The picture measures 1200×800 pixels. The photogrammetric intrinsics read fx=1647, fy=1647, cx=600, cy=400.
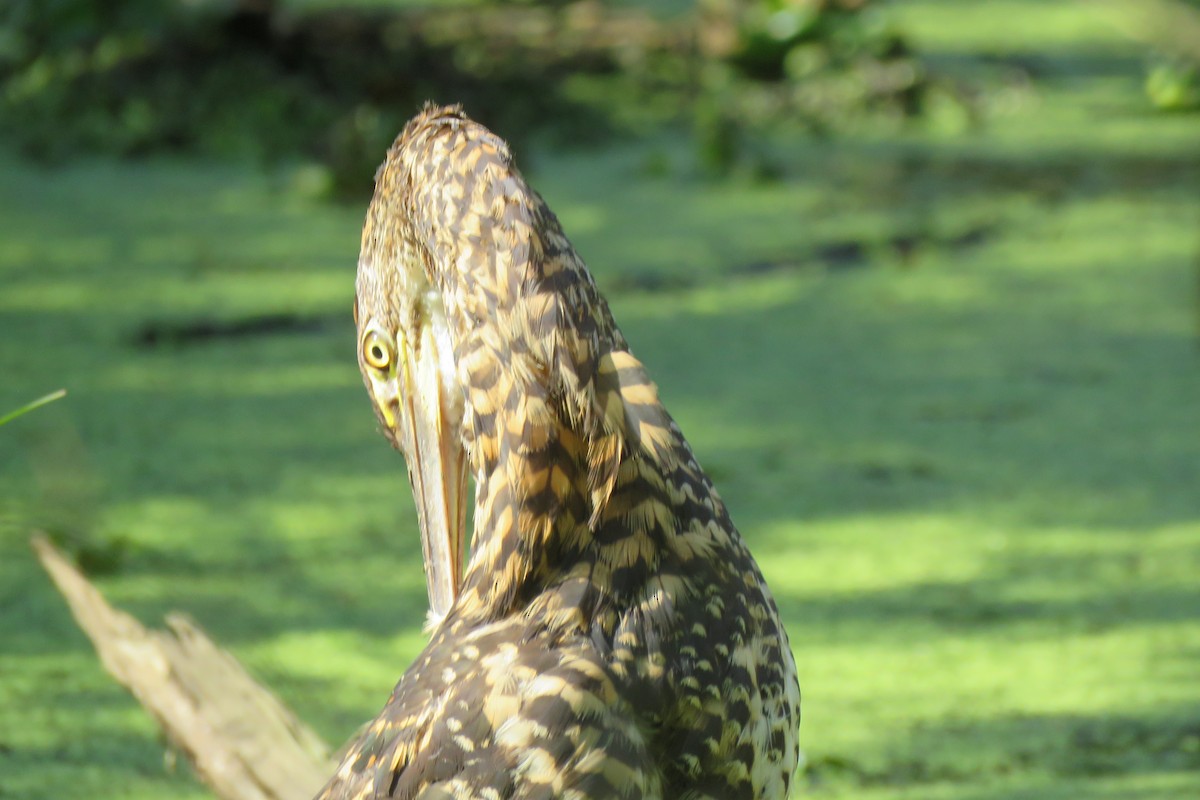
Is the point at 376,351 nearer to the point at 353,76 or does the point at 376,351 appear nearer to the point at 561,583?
the point at 561,583

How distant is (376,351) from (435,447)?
0.36 feet

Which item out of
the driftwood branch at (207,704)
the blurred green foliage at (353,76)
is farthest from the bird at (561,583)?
the blurred green foliage at (353,76)

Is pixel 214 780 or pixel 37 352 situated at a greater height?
pixel 37 352

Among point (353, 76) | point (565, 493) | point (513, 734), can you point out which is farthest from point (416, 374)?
point (353, 76)

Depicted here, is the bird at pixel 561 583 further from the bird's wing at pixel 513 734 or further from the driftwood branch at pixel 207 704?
the driftwood branch at pixel 207 704

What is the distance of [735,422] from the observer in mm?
3145

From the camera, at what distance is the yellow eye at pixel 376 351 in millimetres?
1508

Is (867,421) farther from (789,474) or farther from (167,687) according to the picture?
(167,687)

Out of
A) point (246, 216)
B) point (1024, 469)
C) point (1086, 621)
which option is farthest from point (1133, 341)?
point (246, 216)

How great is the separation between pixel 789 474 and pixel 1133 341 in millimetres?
951

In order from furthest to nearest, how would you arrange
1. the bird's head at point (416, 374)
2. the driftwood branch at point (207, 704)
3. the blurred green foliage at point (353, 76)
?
1. the blurred green foliage at point (353, 76)
2. the driftwood branch at point (207, 704)
3. the bird's head at point (416, 374)

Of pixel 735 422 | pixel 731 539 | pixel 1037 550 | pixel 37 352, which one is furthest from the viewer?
pixel 37 352

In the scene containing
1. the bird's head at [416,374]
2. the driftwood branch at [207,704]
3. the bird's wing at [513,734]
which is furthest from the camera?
the driftwood branch at [207,704]

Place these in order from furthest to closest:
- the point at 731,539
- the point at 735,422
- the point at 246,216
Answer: the point at 246,216 → the point at 735,422 → the point at 731,539
